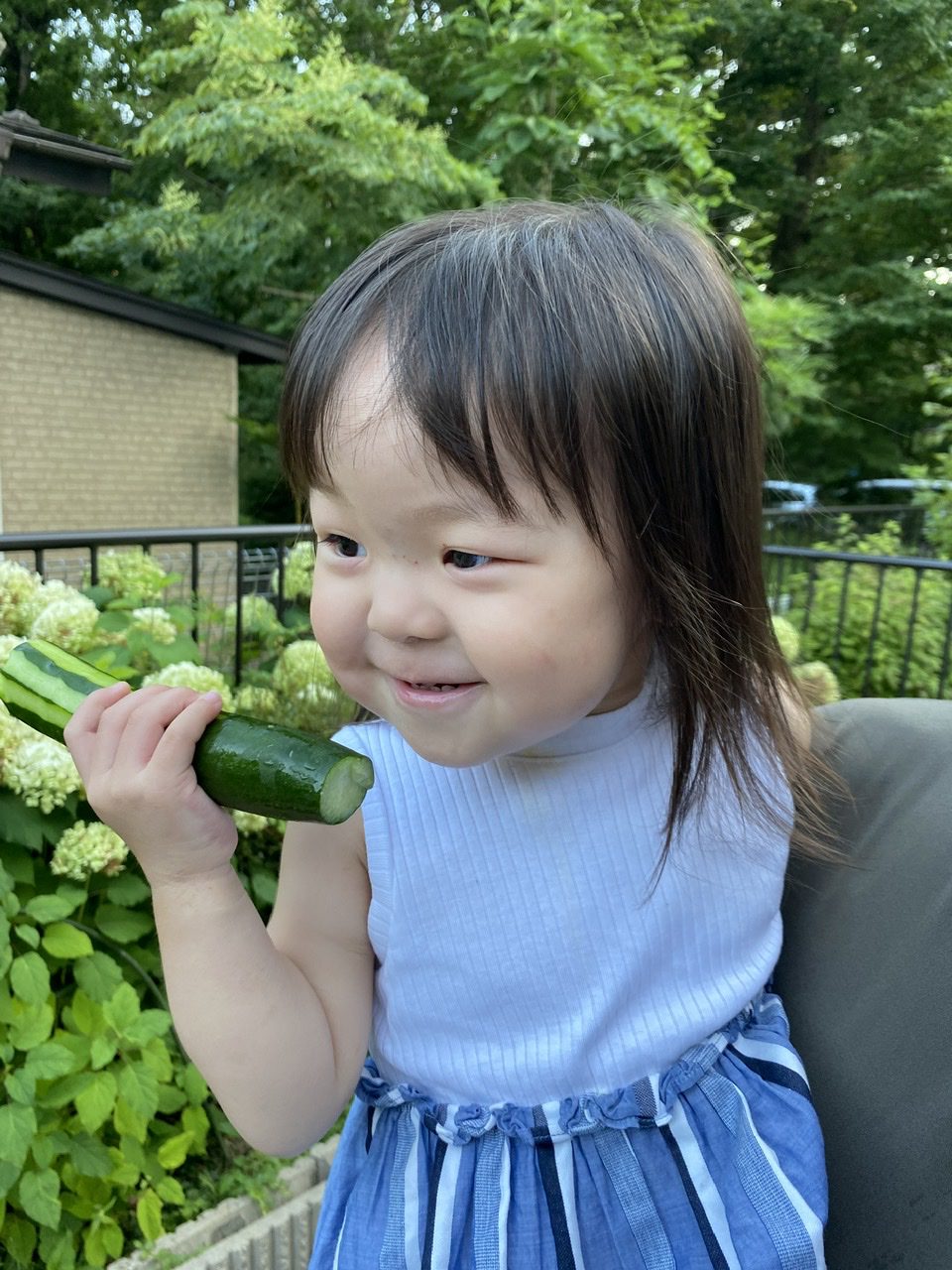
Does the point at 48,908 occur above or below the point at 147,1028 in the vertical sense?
above

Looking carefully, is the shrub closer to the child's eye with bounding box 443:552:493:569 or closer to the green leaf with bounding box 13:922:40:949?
the green leaf with bounding box 13:922:40:949

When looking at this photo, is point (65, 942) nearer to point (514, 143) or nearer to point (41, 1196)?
point (41, 1196)

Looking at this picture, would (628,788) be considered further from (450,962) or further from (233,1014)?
(233,1014)

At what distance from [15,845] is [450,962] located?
1.34m

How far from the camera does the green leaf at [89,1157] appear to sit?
1.79m

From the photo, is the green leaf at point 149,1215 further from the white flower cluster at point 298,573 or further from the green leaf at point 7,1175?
the white flower cluster at point 298,573

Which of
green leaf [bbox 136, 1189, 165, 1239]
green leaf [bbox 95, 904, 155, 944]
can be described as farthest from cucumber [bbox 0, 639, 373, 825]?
green leaf [bbox 136, 1189, 165, 1239]

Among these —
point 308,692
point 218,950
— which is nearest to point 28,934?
point 308,692

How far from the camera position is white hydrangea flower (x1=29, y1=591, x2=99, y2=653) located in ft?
6.77

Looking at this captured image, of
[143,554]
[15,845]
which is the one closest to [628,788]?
[15,845]

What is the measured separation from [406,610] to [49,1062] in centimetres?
145

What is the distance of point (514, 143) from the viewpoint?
7047 mm

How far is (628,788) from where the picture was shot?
1032 mm

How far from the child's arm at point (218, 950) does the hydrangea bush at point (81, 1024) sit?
1.01m
